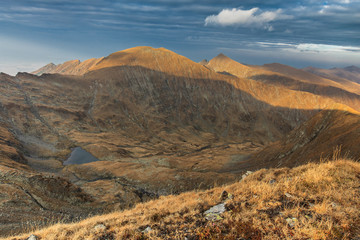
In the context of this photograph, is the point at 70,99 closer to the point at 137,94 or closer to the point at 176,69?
the point at 137,94

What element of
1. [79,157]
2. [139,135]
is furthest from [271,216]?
[139,135]

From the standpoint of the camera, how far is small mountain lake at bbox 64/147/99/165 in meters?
84.8

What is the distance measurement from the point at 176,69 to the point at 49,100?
357 feet

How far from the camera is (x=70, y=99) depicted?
5871 inches

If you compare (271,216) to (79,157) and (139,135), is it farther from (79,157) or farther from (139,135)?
(139,135)

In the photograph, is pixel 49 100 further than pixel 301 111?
No

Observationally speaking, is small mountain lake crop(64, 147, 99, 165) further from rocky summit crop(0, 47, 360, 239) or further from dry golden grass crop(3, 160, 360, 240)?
dry golden grass crop(3, 160, 360, 240)

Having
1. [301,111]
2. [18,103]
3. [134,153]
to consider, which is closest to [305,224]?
[134,153]

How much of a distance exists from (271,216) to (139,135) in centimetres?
12952

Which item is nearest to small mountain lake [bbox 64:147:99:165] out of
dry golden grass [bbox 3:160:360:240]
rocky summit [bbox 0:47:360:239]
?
rocky summit [bbox 0:47:360:239]

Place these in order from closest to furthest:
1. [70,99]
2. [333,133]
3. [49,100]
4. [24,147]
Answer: [333,133], [24,147], [49,100], [70,99]

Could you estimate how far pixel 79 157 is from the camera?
89.0 metres

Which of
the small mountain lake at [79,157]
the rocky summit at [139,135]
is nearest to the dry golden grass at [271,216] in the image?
the rocky summit at [139,135]

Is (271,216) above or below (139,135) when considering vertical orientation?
above
